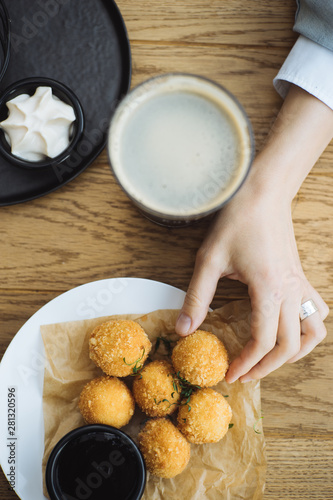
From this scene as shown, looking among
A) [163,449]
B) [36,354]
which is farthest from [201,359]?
[36,354]

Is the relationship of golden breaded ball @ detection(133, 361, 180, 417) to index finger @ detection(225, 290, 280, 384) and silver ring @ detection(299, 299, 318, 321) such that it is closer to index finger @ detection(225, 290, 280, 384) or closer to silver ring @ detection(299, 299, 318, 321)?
index finger @ detection(225, 290, 280, 384)

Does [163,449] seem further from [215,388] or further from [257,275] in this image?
[257,275]

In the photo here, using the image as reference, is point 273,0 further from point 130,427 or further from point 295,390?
point 130,427

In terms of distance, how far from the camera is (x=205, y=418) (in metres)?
0.82

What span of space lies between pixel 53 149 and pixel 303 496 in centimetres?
91

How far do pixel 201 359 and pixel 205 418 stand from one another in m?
0.11

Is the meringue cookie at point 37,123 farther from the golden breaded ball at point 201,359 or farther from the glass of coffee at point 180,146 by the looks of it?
the golden breaded ball at point 201,359

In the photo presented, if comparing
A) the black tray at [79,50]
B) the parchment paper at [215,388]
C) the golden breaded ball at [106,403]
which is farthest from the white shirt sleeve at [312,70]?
the golden breaded ball at [106,403]

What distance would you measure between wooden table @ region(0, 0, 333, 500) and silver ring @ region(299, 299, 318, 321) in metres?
0.08

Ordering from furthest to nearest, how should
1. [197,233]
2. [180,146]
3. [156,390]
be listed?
[197,233] → [156,390] → [180,146]

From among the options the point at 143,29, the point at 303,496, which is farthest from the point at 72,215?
the point at 303,496

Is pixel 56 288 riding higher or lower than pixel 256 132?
lower

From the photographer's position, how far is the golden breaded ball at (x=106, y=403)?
0.83 metres

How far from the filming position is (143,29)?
947 millimetres
